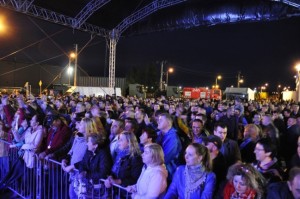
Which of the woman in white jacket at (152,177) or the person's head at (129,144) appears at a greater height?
the person's head at (129,144)

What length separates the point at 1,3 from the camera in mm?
13539

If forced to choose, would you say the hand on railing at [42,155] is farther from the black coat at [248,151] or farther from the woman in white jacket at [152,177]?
the black coat at [248,151]

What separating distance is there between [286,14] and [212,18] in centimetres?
404

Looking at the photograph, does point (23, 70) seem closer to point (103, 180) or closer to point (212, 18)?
point (212, 18)

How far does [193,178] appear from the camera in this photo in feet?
9.35

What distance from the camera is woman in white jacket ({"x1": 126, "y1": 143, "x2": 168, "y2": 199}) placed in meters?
3.04

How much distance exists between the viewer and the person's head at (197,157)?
287cm

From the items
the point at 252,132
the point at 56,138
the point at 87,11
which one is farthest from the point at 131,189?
the point at 87,11

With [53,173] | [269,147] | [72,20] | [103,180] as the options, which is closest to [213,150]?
[269,147]

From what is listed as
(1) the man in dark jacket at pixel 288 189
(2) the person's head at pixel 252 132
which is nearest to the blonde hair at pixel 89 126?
(2) the person's head at pixel 252 132

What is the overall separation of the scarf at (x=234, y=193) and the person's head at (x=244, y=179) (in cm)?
3

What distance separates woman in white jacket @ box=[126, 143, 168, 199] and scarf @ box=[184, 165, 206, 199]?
324 millimetres

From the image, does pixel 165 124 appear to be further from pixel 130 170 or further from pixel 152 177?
pixel 152 177

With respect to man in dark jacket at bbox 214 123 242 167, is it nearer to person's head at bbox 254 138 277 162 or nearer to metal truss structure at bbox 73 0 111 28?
person's head at bbox 254 138 277 162
